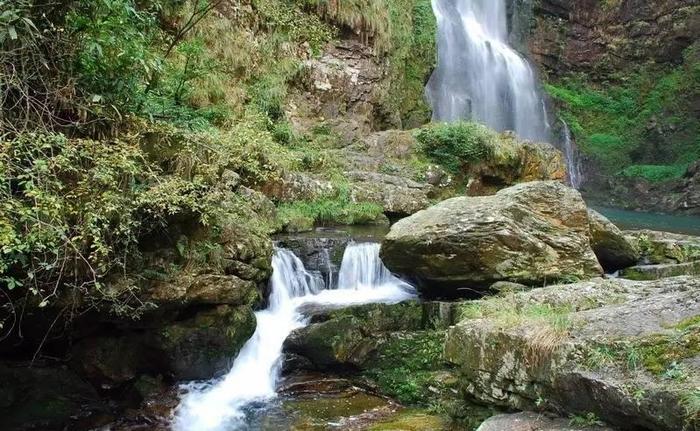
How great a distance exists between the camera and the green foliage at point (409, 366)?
19.5 feet

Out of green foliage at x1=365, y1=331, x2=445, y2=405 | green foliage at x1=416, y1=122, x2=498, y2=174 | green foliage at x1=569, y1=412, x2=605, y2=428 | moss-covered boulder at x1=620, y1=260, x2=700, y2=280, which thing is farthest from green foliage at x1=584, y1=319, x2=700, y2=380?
green foliage at x1=416, y1=122, x2=498, y2=174

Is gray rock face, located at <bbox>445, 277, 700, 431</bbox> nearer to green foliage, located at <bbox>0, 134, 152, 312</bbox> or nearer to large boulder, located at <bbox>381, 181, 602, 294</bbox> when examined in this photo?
large boulder, located at <bbox>381, 181, 602, 294</bbox>

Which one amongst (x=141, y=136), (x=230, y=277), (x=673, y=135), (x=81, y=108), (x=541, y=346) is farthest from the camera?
(x=673, y=135)

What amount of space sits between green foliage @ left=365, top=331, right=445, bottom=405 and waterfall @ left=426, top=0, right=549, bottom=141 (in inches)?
529

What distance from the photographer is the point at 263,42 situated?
13.4 meters

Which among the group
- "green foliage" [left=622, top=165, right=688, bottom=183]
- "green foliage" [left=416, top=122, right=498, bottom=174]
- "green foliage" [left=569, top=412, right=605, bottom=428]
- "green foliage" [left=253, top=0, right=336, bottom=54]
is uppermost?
"green foliage" [left=253, top=0, right=336, bottom=54]

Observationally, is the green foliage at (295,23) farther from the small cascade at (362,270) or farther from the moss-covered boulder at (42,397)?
the moss-covered boulder at (42,397)

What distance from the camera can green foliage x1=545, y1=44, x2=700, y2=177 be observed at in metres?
24.2

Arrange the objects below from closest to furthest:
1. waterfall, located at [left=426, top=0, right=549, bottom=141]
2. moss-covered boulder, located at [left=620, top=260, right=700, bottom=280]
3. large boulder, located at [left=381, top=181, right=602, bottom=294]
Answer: large boulder, located at [left=381, top=181, right=602, bottom=294], moss-covered boulder, located at [left=620, top=260, right=700, bottom=280], waterfall, located at [left=426, top=0, right=549, bottom=141]

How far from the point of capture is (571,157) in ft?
80.3

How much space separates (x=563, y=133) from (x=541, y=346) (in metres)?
22.5

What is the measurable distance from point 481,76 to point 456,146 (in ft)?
30.6

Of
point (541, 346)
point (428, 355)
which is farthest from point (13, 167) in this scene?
point (428, 355)

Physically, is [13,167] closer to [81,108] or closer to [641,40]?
[81,108]
